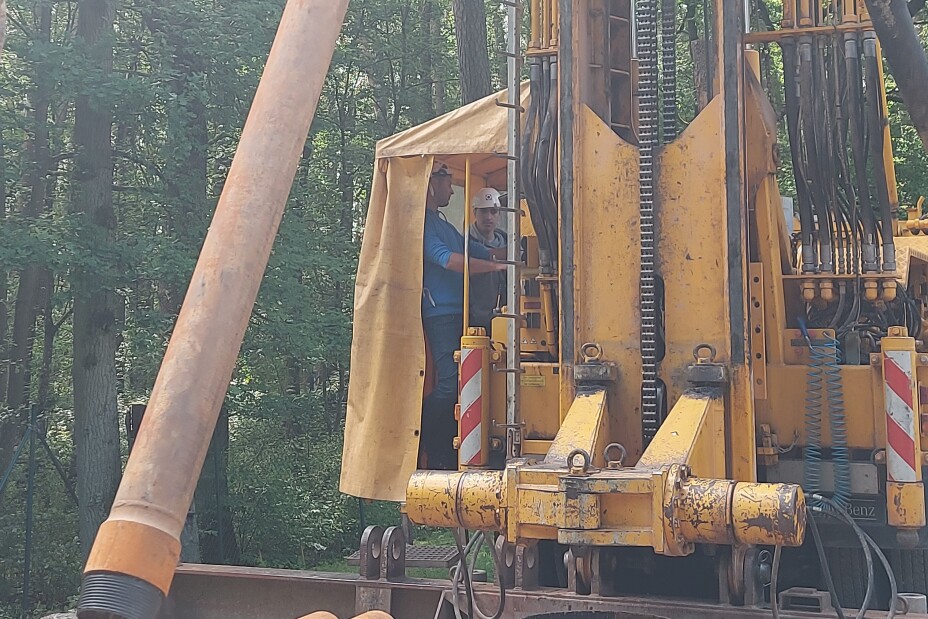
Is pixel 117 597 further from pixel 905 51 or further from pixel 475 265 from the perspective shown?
pixel 475 265

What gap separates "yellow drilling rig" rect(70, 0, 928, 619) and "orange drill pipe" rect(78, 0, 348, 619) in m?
1.90

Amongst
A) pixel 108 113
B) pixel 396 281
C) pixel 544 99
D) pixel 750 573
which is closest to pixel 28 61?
pixel 108 113

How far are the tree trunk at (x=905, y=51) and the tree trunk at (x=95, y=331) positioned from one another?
339 inches

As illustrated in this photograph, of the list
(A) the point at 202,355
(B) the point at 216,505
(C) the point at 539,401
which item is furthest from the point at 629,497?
(B) the point at 216,505

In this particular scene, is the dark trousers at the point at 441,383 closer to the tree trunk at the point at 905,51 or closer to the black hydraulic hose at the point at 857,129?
the black hydraulic hose at the point at 857,129

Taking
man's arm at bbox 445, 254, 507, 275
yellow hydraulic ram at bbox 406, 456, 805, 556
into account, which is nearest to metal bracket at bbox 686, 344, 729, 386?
yellow hydraulic ram at bbox 406, 456, 805, 556

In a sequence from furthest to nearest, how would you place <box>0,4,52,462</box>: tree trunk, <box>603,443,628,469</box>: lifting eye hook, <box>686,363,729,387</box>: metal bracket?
<box>0,4,52,462</box>: tree trunk, <box>686,363,729,387</box>: metal bracket, <box>603,443,628,469</box>: lifting eye hook

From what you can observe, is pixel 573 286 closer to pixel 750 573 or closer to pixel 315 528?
pixel 750 573

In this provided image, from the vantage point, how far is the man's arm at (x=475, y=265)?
634cm

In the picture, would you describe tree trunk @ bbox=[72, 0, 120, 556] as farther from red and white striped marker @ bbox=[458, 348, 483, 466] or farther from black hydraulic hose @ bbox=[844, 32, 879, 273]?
black hydraulic hose @ bbox=[844, 32, 879, 273]

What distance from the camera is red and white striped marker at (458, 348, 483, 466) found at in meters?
5.85

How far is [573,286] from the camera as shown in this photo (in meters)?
4.69

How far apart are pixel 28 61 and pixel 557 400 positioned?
23.3 feet

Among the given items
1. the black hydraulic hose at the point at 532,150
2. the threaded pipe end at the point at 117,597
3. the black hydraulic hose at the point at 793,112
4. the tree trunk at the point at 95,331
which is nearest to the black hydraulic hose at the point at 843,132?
the black hydraulic hose at the point at 793,112
